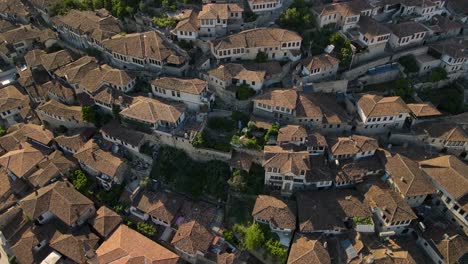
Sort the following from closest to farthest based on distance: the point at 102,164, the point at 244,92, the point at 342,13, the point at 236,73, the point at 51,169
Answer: the point at 102,164, the point at 51,169, the point at 244,92, the point at 236,73, the point at 342,13

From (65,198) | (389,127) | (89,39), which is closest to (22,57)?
(89,39)

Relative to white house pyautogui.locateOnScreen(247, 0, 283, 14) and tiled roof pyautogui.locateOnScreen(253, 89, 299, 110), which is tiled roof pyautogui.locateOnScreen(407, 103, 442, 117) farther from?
white house pyautogui.locateOnScreen(247, 0, 283, 14)

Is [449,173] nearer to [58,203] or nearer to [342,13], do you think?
[342,13]

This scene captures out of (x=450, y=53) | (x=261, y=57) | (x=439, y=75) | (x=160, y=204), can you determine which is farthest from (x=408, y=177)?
(x=160, y=204)

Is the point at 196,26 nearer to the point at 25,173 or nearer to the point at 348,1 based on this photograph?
the point at 348,1

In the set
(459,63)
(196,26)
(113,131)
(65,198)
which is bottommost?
(65,198)

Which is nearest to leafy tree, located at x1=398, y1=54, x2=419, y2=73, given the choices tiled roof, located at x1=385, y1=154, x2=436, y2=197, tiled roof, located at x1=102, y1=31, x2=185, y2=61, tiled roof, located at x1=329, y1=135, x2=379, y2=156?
tiled roof, located at x1=329, y1=135, x2=379, y2=156
